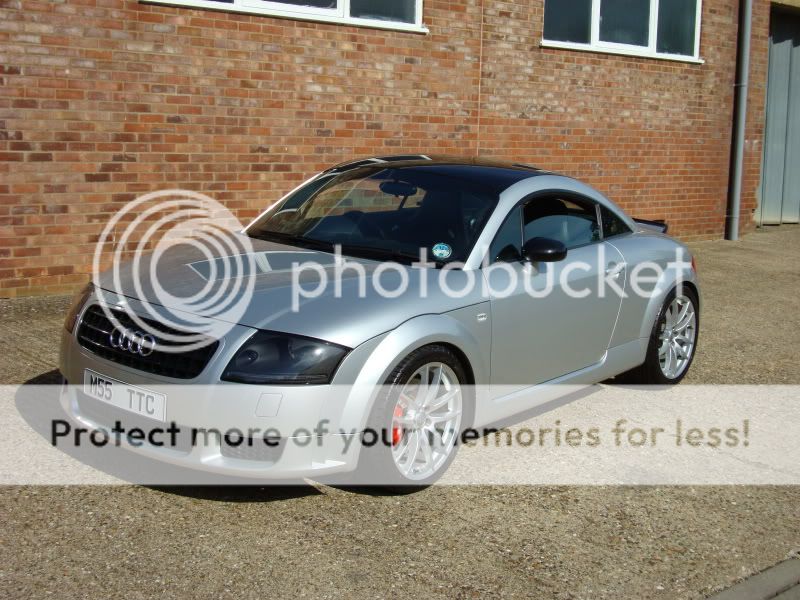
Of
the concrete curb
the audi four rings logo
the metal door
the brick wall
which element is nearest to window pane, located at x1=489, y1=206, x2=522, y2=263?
the audi four rings logo

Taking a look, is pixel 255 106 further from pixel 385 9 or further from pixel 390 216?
pixel 390 216

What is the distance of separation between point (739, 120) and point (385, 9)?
6523mm

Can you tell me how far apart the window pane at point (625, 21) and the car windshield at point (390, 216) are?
7671mm

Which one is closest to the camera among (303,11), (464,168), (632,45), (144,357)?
(144,357)

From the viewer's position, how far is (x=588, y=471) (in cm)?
492

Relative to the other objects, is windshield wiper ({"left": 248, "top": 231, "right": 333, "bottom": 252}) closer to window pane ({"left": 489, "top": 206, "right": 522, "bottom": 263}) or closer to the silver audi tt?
the silver audi tt

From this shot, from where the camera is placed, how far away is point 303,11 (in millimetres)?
9453

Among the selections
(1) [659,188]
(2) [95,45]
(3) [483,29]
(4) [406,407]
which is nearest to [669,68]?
(1) [659,188]

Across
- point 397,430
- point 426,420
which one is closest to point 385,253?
point 426,420

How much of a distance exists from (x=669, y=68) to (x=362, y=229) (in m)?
9.25

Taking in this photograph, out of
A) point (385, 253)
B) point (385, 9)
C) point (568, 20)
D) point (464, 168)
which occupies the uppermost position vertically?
point (568, 20)

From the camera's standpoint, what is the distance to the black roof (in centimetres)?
543

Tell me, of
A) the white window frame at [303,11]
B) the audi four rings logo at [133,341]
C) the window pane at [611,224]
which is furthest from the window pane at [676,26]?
the audi four rings logo at [133,341]

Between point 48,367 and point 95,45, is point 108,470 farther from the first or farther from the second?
point 95,45
